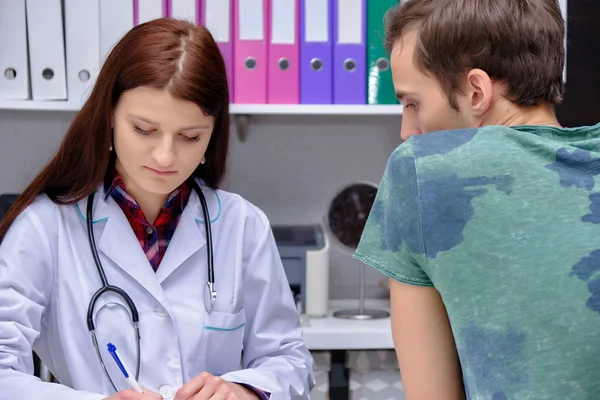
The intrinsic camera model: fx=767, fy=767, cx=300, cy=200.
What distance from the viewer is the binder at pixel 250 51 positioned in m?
1.82

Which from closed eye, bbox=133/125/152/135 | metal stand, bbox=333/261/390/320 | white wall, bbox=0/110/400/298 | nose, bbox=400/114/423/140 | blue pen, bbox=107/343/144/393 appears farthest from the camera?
white wall, bbox=0/110/400/298

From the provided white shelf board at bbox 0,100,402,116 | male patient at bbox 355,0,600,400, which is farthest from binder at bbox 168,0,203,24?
male patient at bbox 355,0,600,400

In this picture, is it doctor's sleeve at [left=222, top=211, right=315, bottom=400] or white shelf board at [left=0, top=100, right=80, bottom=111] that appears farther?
white shelf board at [left=0, top=100, right=80, bottom=111]

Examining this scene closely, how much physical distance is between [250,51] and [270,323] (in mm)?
741

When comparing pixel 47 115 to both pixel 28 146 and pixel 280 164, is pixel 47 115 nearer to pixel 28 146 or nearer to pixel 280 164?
pixel 28 146

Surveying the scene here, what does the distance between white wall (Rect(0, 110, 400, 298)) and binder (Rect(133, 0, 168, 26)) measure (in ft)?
1.56

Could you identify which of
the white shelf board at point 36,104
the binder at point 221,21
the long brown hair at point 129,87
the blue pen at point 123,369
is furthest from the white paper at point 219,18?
the blue pen at point 123,369

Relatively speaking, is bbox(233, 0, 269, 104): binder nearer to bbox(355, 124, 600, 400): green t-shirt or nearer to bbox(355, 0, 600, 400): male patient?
bbox(355, 0, 600, 400): male patient

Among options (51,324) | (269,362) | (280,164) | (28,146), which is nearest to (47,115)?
(28,146)

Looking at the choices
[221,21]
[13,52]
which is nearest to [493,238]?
[221,21]

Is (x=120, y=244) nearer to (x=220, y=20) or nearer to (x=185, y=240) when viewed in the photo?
(x=185, y=240)

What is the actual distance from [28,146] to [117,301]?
1.09 m

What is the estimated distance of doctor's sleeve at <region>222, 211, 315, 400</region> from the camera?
1.33 meters

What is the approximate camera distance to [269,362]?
1.31 meters
